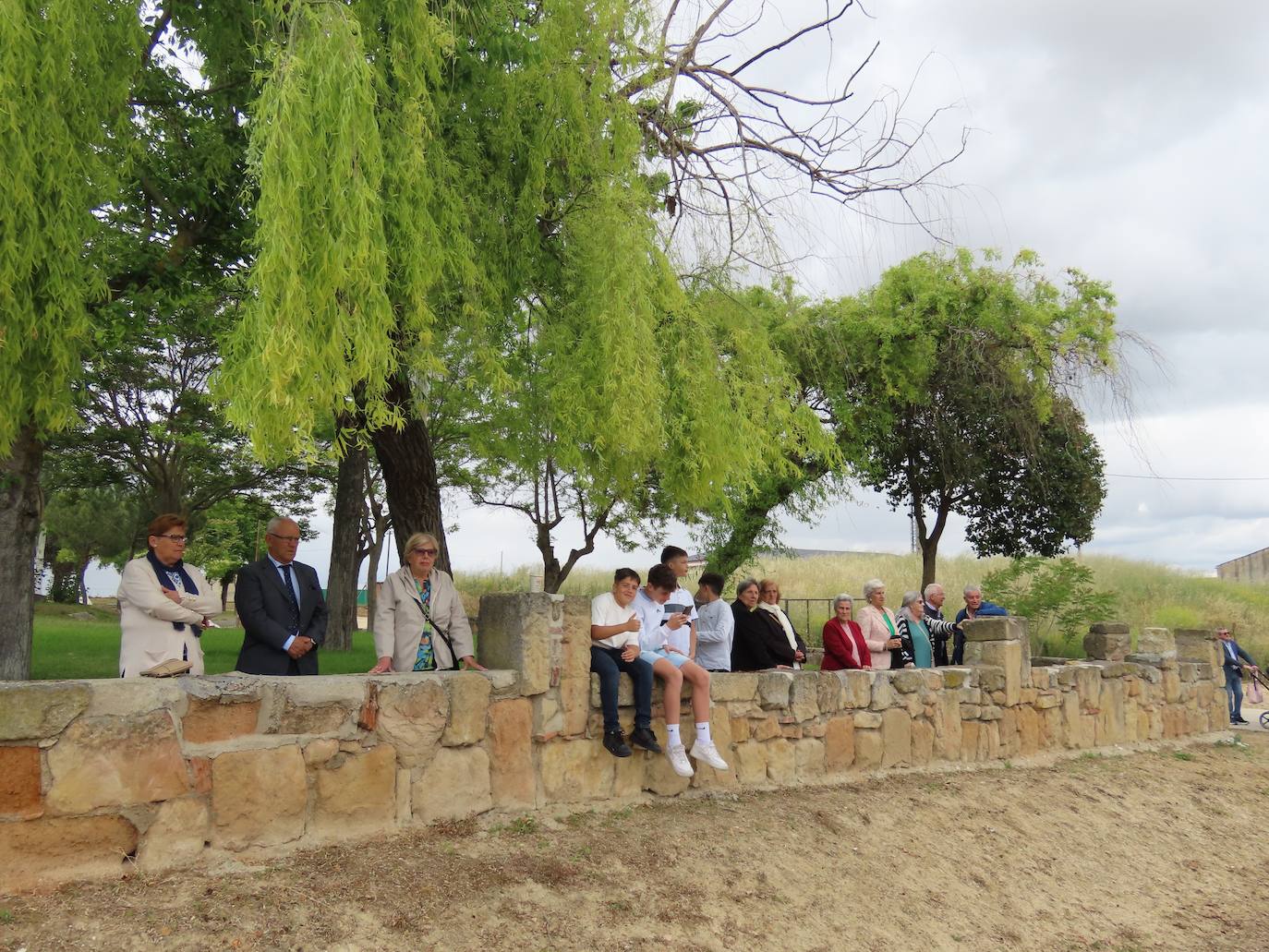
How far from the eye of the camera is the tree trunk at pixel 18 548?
26.7ft

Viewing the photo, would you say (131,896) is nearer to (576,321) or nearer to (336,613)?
(576,321)

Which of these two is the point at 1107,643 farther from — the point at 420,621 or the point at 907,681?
the point at 420,621

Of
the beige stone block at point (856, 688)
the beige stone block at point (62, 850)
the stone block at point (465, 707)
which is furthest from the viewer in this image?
the beige stone block at point (856, 688)

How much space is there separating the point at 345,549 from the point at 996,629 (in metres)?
9.66

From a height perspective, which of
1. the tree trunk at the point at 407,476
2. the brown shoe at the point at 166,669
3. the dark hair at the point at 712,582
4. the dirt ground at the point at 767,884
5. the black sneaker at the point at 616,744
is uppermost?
the tree trunk at the point at 407,476

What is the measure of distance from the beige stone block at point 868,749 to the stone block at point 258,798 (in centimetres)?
436

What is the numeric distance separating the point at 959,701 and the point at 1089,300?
29.8 ft

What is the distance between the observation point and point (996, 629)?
918 centimetres

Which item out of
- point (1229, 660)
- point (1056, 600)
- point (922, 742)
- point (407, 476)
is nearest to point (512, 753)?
point (407, 476)

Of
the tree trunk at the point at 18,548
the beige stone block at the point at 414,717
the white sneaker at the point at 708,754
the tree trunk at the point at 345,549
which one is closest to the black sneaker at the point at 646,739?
the white sneaker at the point at 708,754

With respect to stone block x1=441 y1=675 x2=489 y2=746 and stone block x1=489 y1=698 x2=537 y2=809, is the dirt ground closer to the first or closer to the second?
stone block x1=489 y1=698 x2=537 y2=809

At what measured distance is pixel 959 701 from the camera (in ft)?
28.1

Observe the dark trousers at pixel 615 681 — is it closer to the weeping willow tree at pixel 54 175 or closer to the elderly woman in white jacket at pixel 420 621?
the elderly woman in white jacket at pixel 420 621

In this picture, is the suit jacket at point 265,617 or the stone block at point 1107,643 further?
the stone block at point 1107,643
